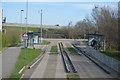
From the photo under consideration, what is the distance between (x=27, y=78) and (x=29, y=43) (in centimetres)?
3687

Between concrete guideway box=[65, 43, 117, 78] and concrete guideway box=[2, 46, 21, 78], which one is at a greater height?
concrete guideway box=[2, 46, 21, 78]

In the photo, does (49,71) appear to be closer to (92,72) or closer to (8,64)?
(92,72)

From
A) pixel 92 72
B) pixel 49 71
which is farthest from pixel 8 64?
pixel 92 72

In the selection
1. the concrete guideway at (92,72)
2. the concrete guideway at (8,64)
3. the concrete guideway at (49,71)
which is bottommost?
the concrete guideway at (92,72)

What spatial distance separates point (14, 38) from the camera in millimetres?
56469

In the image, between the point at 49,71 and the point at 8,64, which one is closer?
the point at 49,71

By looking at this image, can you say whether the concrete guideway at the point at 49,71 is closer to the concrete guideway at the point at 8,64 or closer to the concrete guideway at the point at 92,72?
the concrete guideway at the point at 92,72

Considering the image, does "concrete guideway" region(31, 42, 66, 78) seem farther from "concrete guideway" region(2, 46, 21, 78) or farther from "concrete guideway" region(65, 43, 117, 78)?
"concrete guideway" region(2, 46, 21, 78)

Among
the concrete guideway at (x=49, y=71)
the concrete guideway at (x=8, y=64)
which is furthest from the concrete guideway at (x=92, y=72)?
the concrete guideway at (x=8, y=64)

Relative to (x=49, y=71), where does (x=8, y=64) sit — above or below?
above

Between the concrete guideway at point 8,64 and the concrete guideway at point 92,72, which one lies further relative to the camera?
the concrete guideway at point 92,72

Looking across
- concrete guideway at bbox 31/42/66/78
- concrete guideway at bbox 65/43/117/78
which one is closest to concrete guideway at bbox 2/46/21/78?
concrete guideway at bbox 31/42/66/78

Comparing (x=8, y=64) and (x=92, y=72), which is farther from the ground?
(x=8, y=64)

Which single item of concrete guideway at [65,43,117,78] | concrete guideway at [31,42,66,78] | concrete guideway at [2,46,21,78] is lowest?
concrete guideway at [65,43,117,78]
